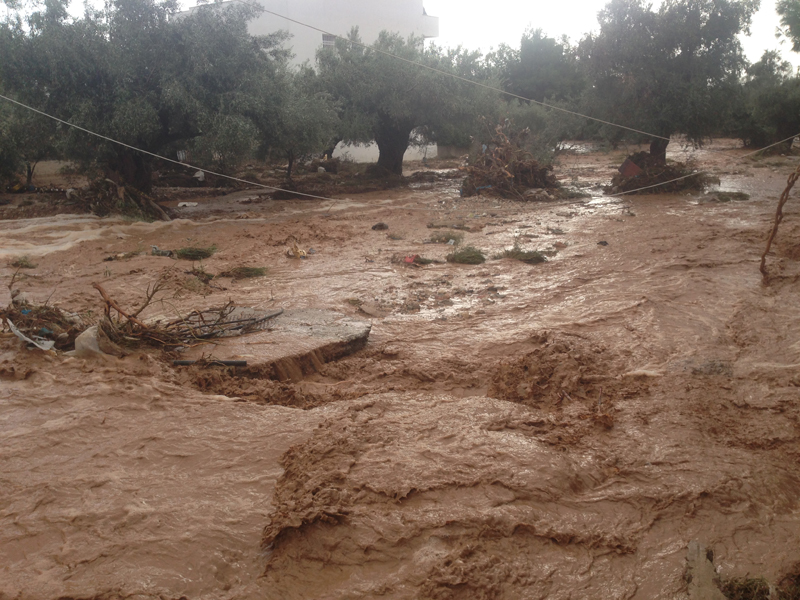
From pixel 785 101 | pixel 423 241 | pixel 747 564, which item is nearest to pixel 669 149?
pixel 785 101

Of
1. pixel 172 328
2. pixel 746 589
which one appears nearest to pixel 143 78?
pixel 172 328

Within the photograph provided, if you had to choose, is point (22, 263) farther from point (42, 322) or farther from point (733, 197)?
point (733, 197)

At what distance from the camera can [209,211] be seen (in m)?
14.2

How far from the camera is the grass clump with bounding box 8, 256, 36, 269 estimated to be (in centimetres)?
836

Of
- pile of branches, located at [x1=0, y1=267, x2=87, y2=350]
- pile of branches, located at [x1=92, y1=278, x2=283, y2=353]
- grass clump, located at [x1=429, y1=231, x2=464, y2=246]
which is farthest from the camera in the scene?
grass clump, located at [x1=429, y1=231, x2=464, y2=246]

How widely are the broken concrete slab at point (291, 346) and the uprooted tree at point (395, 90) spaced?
12128 mm

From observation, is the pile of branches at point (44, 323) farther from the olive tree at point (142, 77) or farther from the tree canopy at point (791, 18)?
the tree canopy at point (791, 18)

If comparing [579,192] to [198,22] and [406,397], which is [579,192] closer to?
Result: [198,22]

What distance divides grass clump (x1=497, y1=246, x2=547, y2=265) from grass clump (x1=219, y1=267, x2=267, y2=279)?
11.8ft

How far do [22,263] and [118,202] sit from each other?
169 inches

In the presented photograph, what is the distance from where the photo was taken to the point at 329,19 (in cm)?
2339

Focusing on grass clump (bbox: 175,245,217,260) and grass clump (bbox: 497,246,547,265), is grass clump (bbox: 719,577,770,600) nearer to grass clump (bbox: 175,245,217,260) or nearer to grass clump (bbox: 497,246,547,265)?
grass clump (bbox: 497,246,547,265)

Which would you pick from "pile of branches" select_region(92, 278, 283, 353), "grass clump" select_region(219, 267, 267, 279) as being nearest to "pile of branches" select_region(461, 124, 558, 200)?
"grass clump" select_region(219, 267, 267, 279)

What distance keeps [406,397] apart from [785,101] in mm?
21912
